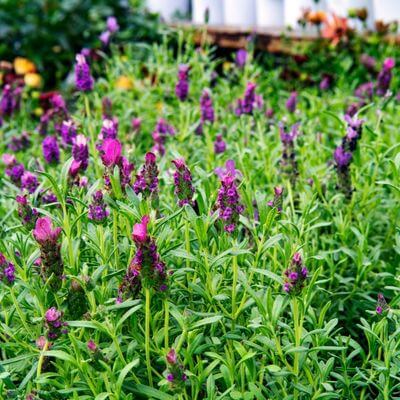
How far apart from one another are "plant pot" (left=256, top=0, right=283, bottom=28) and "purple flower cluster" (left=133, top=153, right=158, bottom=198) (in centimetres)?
419

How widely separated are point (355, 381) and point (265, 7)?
4465mm

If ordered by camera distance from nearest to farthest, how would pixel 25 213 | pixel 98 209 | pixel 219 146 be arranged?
pixel 98 209 → pixel 25 213 → pixel 219 146

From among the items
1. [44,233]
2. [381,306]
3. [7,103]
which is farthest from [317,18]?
[44,233]

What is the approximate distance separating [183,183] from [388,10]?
12.5ft

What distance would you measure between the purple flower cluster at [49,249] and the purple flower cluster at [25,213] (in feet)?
1.01

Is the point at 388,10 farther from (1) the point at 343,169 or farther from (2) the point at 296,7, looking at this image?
(1) the point at 343,169

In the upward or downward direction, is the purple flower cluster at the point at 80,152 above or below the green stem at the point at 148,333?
above

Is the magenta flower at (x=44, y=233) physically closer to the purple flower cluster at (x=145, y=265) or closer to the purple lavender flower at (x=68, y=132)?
the purple flower cluster at (x=145, y=265)

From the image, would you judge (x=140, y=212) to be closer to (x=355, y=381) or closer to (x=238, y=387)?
(x=238, y=387)

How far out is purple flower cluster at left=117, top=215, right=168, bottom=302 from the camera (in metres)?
1.38

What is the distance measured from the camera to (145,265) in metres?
1.42

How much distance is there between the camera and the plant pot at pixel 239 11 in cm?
588

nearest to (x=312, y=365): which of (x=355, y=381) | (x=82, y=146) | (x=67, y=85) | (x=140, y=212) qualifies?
(x=355, y=381)

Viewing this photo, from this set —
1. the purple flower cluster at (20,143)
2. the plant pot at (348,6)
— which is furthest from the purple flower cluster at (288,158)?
the plant pot at (348,6)
